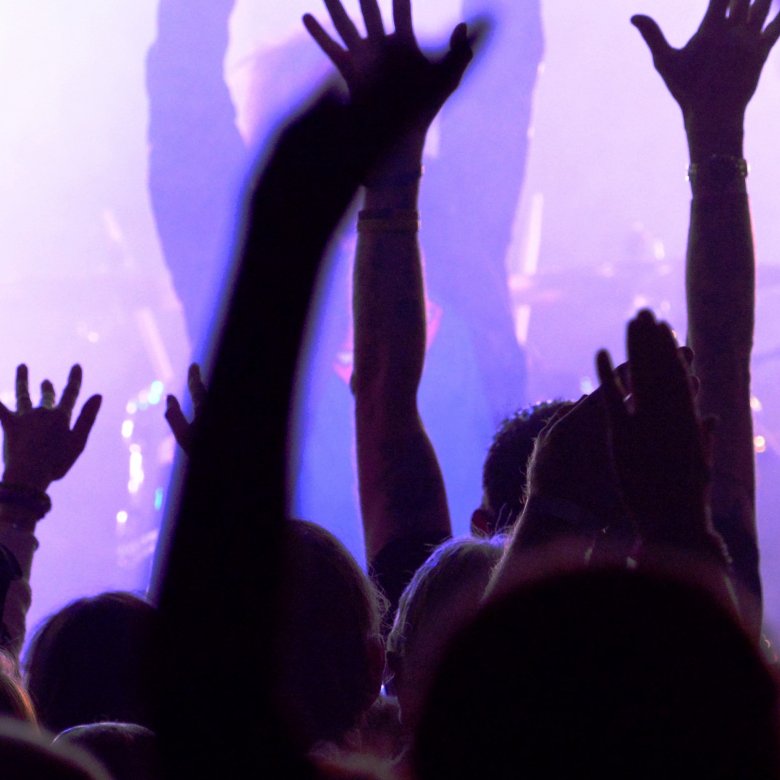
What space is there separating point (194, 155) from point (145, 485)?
10.5 ft

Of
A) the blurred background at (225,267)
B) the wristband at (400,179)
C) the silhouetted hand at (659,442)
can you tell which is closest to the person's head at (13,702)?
the silhouetted hand at (659,442)

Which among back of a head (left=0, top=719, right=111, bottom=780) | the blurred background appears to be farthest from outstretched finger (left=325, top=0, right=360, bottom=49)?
the blurred background

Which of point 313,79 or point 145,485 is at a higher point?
point 313,79

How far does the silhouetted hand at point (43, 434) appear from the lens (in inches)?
68.9

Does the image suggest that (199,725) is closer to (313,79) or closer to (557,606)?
(557,606)

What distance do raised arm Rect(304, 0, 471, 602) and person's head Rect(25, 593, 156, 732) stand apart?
0.42 meters

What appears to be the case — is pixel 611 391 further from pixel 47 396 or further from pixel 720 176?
pixel 47 396

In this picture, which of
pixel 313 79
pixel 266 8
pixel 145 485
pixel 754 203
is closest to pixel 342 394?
pixel 313 79

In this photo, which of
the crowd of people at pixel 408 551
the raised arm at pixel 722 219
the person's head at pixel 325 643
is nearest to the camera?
the crowd of people at pixel 408 551

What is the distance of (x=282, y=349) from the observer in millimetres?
1491

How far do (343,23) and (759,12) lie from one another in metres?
0.66

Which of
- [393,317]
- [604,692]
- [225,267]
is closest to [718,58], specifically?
[393,317]

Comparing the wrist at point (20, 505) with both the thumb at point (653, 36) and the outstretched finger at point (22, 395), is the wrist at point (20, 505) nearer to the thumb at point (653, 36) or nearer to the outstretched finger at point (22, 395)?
the outstretched finger at point (22, 395)

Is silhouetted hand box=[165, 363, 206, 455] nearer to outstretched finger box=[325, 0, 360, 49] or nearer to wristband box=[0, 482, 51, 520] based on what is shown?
wristband box=[0, 482, 51, 520]
